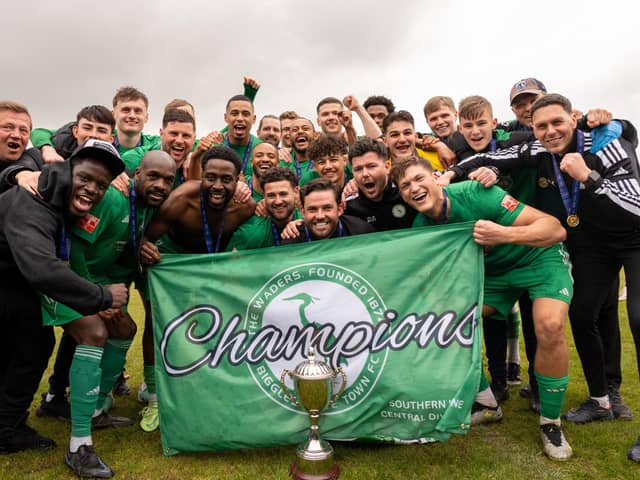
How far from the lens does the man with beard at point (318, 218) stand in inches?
177

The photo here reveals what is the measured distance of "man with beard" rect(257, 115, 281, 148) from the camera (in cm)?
846

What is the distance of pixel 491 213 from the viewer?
4.45 m

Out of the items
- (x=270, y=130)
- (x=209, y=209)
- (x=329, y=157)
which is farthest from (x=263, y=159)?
(x=270, y=130)

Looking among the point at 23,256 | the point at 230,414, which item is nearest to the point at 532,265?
the point at 230,414

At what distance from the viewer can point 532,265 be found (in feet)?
15.1

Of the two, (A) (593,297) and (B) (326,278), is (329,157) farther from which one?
(A) (593,297)

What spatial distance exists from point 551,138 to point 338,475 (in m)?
3.62

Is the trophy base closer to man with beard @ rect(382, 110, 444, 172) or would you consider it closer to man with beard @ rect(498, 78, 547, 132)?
man with beard @ rect(382, 110, 444, 172)

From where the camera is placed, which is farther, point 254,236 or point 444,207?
point 254,236

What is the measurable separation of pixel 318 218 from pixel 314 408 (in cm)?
170

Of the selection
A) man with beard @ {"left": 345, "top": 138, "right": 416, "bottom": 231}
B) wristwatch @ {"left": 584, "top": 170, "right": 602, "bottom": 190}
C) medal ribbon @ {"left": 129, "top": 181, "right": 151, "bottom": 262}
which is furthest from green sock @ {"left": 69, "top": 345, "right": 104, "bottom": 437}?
wristwatch @ {"left": 584, "top": 170, "right": 602, "bottom": 190}

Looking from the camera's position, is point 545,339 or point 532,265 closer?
point 545,339

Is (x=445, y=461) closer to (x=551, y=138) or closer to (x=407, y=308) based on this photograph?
(x=407, y=308)

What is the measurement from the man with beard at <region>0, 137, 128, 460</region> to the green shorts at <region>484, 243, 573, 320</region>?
3.60 metres
